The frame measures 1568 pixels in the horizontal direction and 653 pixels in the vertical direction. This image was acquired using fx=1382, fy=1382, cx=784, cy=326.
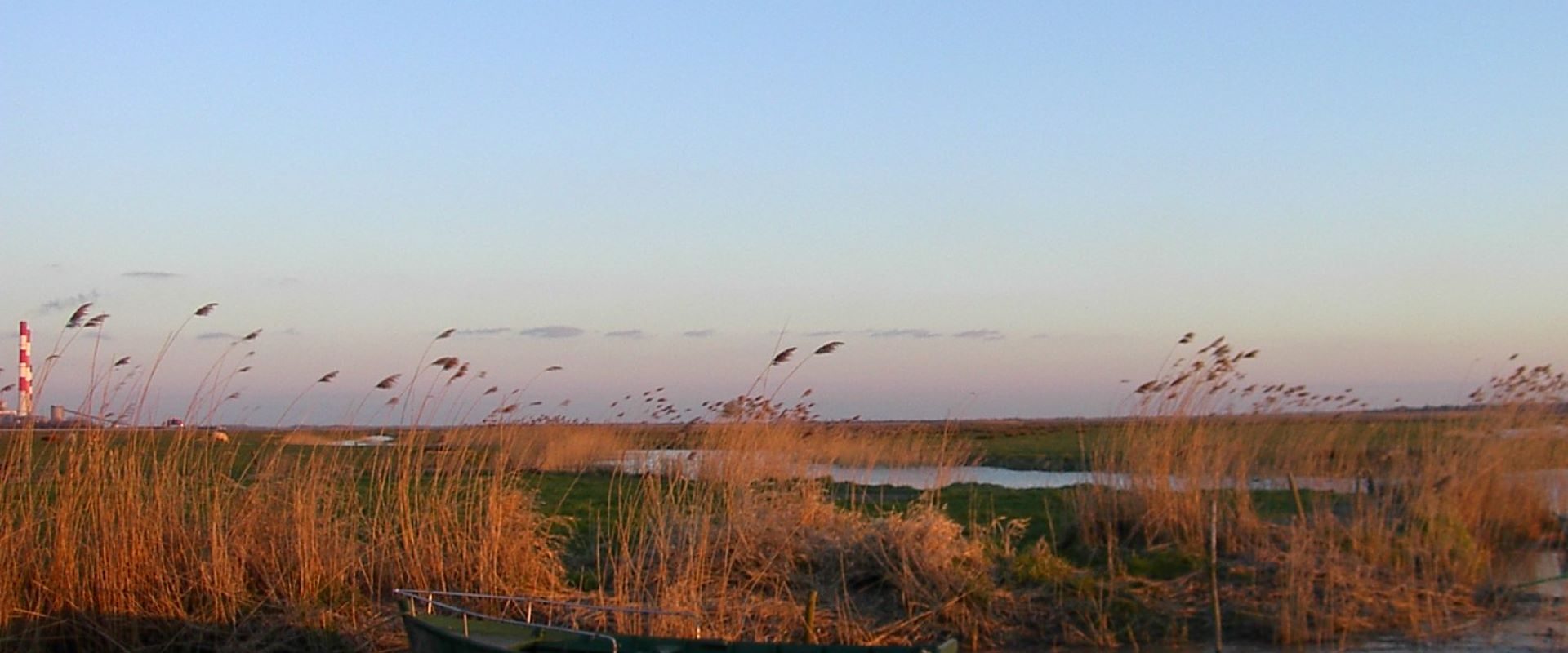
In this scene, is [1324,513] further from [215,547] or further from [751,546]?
[215,547]

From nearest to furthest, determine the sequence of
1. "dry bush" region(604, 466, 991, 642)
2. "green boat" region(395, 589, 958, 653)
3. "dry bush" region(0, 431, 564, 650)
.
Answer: "green boat" region(395, 589, 958, 653) → "dry bush" region(0, 431, 564, 650) → "dry bush" region(604, 466, 991, 642)

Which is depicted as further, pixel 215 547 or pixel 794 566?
pixel 794 566

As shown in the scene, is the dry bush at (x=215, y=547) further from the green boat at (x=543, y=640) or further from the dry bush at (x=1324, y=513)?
the dry bush at (x=1324, y=513)

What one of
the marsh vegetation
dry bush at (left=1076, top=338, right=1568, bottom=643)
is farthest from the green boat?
dry bush at (left=1076, top=338, right=1568, bottom=643)

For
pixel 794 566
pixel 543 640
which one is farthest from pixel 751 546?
pixel 543 640

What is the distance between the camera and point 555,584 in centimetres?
1299

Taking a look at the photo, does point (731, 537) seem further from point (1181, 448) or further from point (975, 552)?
point (1181, 448)

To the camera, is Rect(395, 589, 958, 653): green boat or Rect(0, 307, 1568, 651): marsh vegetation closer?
Rect(395, 589, 958, 653): green boat

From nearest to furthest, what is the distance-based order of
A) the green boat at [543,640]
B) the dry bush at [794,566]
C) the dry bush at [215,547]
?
the green boat at [543,640]
the dry bush at [215,547]
the dry bush at [794,566]

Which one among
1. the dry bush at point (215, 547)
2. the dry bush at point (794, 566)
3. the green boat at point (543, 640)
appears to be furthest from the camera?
the dry bush at point (794, 566)

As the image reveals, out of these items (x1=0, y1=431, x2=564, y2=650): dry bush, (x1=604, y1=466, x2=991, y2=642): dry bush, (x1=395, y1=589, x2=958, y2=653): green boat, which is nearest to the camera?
(x1=395, y1=589, x2=958, y2=653): green boat

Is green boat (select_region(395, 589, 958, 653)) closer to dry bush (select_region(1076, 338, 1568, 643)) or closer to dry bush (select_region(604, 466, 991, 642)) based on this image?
dry bush (select_region(604, 466, 991, 642))

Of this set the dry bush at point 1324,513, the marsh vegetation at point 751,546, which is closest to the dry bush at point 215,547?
the marsh vegetation at point 751,546

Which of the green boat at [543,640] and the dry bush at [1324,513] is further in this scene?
the dry bush at [1324,513]
